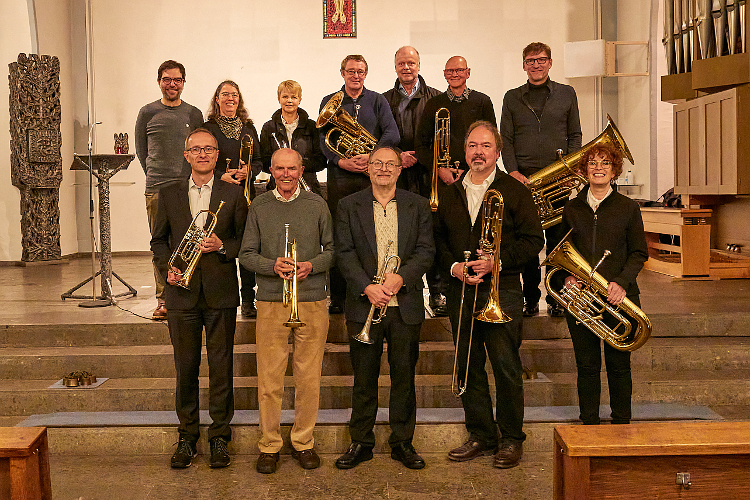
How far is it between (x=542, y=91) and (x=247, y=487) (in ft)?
9.89

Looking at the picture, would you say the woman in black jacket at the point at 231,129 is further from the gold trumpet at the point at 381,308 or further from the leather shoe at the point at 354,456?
the leather shoe at the point at 354,456

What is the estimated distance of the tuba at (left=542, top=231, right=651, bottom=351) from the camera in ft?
12.7

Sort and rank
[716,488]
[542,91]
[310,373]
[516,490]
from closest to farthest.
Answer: [716,488] → [516,490] → [310,373] → [542,91]

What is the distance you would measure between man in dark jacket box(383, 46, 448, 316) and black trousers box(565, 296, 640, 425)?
1193 mm

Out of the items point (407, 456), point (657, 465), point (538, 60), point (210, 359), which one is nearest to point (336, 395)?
point (407, 456)

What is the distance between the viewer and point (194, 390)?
13.2 feet

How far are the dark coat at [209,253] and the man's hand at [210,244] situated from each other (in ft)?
0.28

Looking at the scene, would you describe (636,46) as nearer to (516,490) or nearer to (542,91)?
(542,91)

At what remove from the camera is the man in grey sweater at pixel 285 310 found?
12.8 ft

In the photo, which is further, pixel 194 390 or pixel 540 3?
pixel 540 3

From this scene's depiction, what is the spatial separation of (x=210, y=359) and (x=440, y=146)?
74.8 inches

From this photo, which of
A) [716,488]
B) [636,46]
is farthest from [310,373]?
[636,46]

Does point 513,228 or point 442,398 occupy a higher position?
point 513,228

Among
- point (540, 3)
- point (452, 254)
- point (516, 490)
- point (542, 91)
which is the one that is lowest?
point (516, 490)
